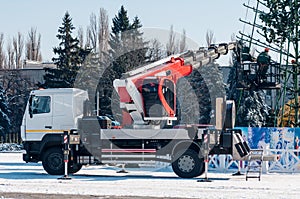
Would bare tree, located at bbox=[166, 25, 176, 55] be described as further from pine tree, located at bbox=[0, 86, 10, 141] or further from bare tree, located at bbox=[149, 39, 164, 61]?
pine tree, located at bbox=[0, 86, 10, 141]

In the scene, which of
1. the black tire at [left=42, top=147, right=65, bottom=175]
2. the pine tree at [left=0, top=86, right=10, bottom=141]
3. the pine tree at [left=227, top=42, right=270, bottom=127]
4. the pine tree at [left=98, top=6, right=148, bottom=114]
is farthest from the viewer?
the pine tree at [left=0, top=86, right=10, bottom=141]

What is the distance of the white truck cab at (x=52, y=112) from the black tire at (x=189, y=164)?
4246 millimetres

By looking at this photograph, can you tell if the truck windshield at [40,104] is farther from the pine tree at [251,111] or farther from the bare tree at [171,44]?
the bare tree at [171,44]

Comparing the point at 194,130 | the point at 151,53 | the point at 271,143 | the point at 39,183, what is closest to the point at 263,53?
the point at 271,143

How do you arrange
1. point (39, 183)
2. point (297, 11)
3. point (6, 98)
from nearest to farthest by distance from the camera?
1. point (39, 183)
2. point (297, 11)
3. point (6, 98)

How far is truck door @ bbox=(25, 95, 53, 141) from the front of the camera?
2428 cm

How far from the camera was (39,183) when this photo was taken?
68.1 ft

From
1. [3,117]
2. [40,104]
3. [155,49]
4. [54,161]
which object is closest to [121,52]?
[155,49]

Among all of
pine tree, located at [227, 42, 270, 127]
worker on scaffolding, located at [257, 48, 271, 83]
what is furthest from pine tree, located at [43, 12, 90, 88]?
worker on scaffolding, located at [257, 48, 271, 83]

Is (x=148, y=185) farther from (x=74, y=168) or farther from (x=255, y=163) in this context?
(x=255, y=163)

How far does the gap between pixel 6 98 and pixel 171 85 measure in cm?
4430

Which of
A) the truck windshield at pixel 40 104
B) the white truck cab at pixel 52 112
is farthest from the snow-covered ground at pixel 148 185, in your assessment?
the truck windshield at pixel 40 104

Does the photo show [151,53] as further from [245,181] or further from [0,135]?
[245,181]

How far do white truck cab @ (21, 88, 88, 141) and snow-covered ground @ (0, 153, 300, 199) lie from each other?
174 centimetres
